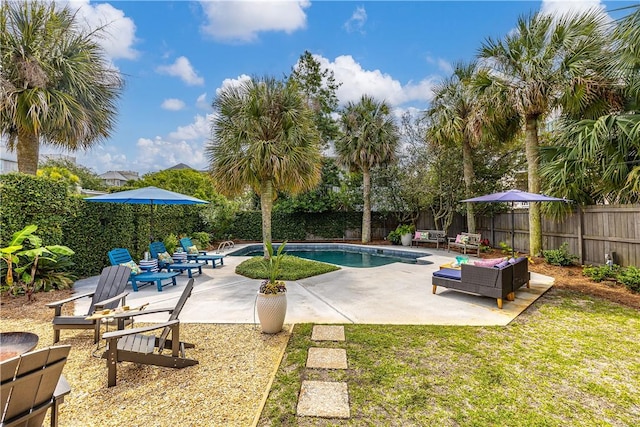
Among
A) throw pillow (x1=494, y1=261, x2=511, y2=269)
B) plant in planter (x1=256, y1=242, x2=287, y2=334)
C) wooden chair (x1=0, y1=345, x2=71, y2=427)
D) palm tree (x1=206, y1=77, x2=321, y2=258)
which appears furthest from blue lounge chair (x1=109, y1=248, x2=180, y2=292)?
throw pillow (x1=494, y1=261, x2=511, y2=269)

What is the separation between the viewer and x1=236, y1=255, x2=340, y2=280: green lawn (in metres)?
7.91

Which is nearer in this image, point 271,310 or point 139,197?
point 271,310

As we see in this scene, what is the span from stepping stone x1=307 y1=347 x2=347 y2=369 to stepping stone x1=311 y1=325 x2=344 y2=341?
301 millimetres

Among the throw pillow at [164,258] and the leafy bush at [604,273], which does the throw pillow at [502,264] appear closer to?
the leafy bush at [604,273]

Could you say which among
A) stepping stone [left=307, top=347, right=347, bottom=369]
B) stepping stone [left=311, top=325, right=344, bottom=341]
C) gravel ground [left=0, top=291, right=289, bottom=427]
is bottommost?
gravel ground [left=0, top=291, right=289, bottom=427]

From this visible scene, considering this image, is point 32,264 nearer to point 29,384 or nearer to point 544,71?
point 29,384

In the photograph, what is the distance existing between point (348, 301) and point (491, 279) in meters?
2.71

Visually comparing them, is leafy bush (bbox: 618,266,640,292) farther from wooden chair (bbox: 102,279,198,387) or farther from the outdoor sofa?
wooden chair (bbox: 102,279,198,387)

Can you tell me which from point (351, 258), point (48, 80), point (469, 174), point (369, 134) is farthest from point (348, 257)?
point (48, 80)

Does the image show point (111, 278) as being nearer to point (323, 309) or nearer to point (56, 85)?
point (323, 309)

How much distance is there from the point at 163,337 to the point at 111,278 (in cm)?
191

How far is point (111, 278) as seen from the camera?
182 inches

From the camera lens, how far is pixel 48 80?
7.20 m

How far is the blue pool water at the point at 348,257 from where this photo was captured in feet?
39.7
